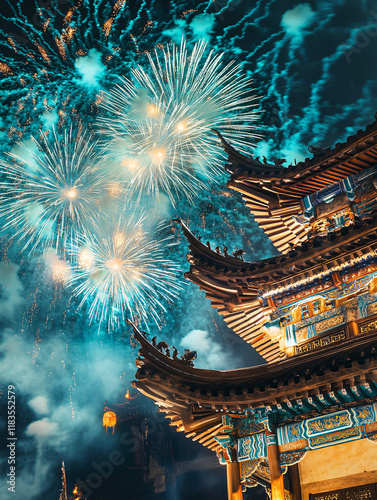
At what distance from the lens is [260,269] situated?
995 centimetres

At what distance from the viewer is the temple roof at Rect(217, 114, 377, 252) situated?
1019 centimetres

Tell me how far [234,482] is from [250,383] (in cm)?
194

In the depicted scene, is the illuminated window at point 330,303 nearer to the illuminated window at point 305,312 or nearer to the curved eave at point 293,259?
the illuminated window at point 305,312

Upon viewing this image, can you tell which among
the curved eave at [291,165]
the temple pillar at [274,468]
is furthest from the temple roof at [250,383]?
the curved eave at [291,165]

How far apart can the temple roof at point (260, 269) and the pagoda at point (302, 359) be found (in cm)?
2

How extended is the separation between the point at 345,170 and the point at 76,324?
1056 inches

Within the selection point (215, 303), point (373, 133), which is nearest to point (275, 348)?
point (215, 303)

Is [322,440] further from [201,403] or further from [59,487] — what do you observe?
[59,487]

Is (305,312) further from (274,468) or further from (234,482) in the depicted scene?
(234,482)

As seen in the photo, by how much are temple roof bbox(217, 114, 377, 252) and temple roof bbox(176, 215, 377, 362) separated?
878mm

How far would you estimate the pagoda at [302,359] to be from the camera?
26.7ft

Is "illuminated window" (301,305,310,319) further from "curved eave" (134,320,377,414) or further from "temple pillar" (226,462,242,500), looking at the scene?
"temple pillar" (226,462,242,500)

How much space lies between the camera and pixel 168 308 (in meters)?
35.9

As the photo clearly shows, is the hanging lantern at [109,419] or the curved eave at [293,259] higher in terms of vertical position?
the hanging lantern at [109,419]
